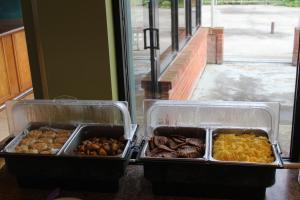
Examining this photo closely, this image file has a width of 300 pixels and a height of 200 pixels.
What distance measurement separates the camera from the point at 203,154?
1301 mm

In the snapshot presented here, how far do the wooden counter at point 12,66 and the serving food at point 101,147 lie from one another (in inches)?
108

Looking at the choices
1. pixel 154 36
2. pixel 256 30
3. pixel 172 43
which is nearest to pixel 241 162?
pixel 154 36

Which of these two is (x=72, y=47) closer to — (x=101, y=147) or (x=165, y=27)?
(x=101, y=147)

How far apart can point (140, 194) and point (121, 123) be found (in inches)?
12.4

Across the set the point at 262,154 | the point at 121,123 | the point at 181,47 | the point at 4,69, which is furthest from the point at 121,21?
the point at 4,69

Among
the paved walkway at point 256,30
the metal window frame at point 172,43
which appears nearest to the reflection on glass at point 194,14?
the metal window frame at point 172,43

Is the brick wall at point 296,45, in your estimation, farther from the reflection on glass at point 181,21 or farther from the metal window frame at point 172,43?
the reflection on glass at point 181,21

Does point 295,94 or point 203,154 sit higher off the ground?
point 295,94

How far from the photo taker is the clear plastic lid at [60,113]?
154 cm

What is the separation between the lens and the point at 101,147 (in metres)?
1.37

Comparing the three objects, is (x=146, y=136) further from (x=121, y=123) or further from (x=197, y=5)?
(x=197, y=5)

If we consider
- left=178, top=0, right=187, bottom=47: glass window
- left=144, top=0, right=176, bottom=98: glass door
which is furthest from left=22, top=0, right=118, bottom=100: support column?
left=178, top=0, right=187, bottom=47: glass window

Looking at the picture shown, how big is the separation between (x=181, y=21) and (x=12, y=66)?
190 cm

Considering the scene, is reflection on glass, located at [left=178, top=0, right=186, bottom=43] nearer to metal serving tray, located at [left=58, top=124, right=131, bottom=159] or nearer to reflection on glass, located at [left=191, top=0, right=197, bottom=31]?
reflection on glass, located at [left=191, top=0, right=197, bottom=31]
